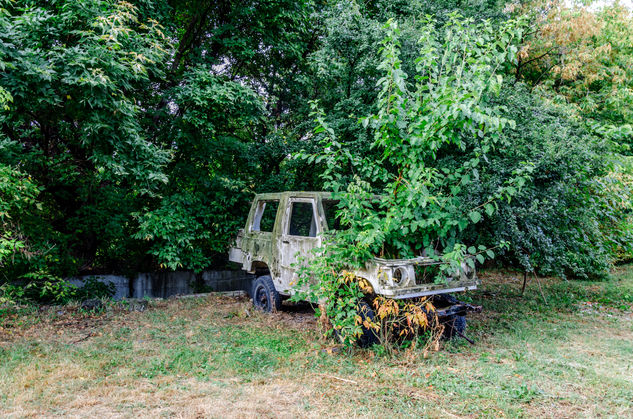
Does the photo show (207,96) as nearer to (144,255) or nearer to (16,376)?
(144,255)

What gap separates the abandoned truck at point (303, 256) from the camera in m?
4.79

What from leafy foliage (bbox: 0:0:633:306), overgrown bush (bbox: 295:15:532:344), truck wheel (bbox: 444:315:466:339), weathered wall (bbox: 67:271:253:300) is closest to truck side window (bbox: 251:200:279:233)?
leafy foliage (bbox: 0:0:633:306)

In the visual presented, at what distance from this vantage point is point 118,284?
8.39 meters

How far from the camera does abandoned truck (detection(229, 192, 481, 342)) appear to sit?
479cm

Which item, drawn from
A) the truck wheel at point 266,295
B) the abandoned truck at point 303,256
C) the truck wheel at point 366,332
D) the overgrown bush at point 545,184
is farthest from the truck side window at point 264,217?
the overgrown bush at point 545,184

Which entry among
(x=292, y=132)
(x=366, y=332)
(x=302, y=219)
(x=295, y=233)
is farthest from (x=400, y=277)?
(x=292, y=132)

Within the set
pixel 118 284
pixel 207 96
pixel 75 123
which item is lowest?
pixel 118 284

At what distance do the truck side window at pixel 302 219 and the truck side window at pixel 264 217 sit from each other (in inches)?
44.9

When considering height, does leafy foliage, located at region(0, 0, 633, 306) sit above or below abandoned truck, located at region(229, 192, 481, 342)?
above

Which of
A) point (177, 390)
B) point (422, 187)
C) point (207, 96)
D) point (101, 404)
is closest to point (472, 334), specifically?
point (422, 187)

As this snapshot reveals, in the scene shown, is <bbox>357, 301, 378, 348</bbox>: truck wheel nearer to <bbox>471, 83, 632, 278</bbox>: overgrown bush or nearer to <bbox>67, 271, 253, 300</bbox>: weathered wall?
<bbox>471, 83, 632, 278</bbox>: overgrown bush

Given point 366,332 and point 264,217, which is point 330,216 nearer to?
point 366,332

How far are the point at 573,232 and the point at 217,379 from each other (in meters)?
6.49

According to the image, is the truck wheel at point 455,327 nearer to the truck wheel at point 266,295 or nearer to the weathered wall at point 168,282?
the truck wheel at point 266,295
